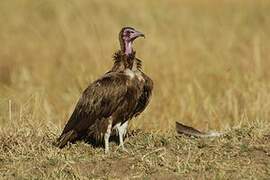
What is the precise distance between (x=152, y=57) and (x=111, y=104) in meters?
5.20

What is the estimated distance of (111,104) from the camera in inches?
282

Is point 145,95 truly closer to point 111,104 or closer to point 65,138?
point 111,104

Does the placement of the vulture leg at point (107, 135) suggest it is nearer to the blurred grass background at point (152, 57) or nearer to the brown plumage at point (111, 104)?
the brown plumage at point (111, 104)

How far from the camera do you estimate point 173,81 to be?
456 inches

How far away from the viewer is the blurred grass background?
10.3 metres

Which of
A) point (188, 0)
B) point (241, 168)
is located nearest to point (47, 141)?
point (241, 168)

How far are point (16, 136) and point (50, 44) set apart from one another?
21.1 ft

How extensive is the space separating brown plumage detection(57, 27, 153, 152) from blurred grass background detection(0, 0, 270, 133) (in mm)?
850

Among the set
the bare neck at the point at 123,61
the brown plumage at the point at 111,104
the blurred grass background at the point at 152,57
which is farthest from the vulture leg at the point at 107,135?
the blurred grass background at the point at 152,57

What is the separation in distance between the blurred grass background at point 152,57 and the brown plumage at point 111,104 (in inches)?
33.5

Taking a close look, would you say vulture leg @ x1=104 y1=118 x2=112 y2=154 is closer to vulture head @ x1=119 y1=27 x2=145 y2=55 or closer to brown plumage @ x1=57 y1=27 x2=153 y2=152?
brown plumage @ x1=57 y1=27 x2=153 y2=152

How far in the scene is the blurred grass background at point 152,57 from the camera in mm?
10273

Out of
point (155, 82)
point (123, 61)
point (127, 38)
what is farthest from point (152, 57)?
point (123, 61)

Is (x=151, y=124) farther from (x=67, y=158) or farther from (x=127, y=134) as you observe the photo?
(x=67, y=158)
